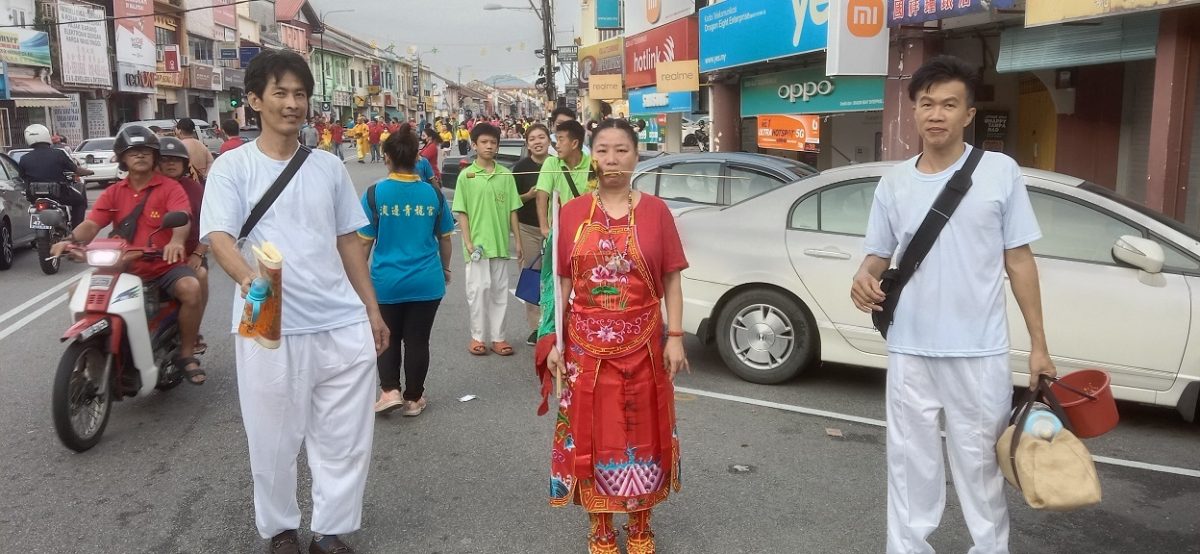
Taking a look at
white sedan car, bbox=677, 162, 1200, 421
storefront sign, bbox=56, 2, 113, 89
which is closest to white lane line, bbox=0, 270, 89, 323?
white sedan car, bbox=677, 162, 1200, 421

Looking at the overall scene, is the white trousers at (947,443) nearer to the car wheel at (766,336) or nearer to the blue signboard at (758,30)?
the car wheel at (766,336)

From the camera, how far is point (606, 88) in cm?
2648

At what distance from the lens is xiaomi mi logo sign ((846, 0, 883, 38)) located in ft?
39.2

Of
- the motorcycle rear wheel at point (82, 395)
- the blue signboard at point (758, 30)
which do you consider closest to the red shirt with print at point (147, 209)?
the motorcycle rear wheel at point (82, 395)

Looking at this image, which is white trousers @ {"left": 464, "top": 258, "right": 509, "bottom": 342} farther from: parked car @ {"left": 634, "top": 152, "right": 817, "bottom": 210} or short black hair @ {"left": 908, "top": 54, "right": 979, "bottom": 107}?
short black hair @ {"left": 908, "top": 54, "right": 979, "bottom": 107}

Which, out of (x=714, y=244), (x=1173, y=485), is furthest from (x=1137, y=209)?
(x=714, y=244)

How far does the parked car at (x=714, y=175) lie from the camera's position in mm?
8594

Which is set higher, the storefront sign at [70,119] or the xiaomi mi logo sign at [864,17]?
the xiaomi mi logo sign at [864,17]

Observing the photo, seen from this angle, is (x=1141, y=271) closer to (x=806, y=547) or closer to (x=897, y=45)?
(x=806, y=547)

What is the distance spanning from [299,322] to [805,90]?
13049 mm

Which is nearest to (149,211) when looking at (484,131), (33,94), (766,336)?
(484,131)

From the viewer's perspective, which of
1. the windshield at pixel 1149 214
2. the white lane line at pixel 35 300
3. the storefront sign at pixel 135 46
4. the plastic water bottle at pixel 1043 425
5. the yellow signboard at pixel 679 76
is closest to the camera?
the plastic water bottle at pixel 1043 425

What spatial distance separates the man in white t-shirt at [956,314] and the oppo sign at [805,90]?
11798mm

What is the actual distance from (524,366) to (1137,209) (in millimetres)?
3926
